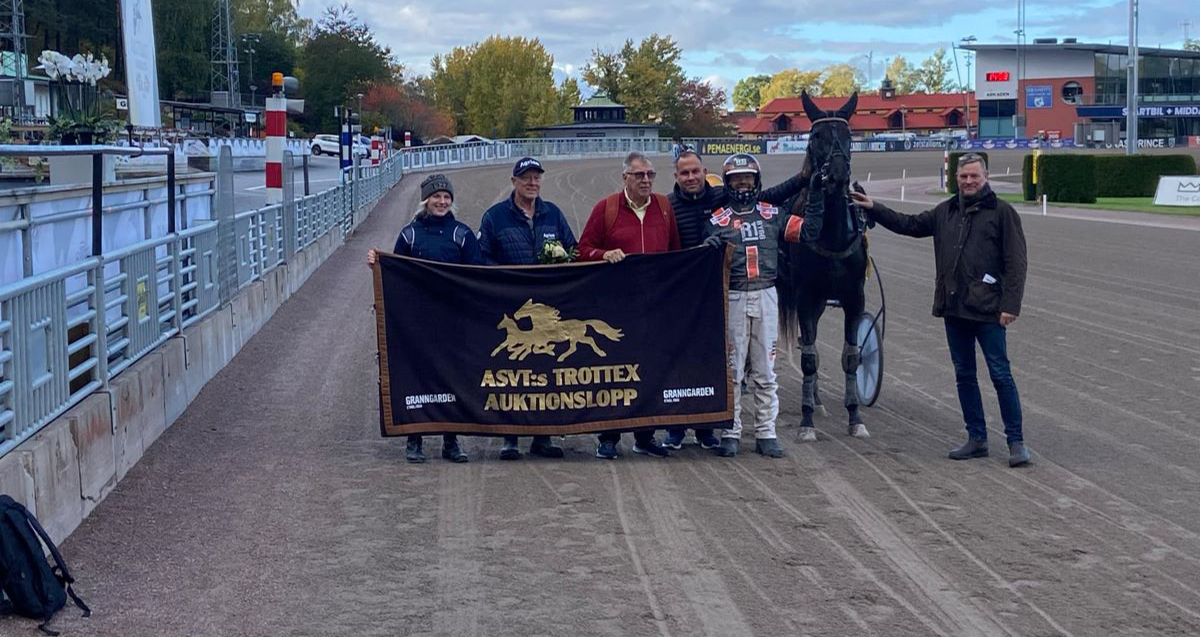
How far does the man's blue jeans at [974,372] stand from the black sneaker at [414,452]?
11.7 feet

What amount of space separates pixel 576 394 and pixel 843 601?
340 centimetres

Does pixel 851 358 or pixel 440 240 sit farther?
pixel 851 358

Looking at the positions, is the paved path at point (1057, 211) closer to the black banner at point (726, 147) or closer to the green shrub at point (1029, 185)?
the green shrub at point (1029, 185)

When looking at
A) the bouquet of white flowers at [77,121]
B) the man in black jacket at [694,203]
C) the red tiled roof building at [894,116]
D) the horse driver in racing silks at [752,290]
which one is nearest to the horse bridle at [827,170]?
the man in black jacket at [694,203]

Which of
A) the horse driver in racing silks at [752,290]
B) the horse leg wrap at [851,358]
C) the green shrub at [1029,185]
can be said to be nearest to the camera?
the horse driver in racing silks at [752,290]

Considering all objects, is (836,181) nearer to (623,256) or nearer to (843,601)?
(623,256)

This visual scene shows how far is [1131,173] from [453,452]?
4053 cm

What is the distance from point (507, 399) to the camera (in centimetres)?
891

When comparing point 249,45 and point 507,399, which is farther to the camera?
point 249,45

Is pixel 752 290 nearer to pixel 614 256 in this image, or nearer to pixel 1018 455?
pixel 614 256

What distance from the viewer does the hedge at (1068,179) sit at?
41500mm

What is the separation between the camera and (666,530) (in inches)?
277

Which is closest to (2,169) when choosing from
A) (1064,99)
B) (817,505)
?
(817,505)

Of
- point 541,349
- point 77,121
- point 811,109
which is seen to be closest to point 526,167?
point 541,349
